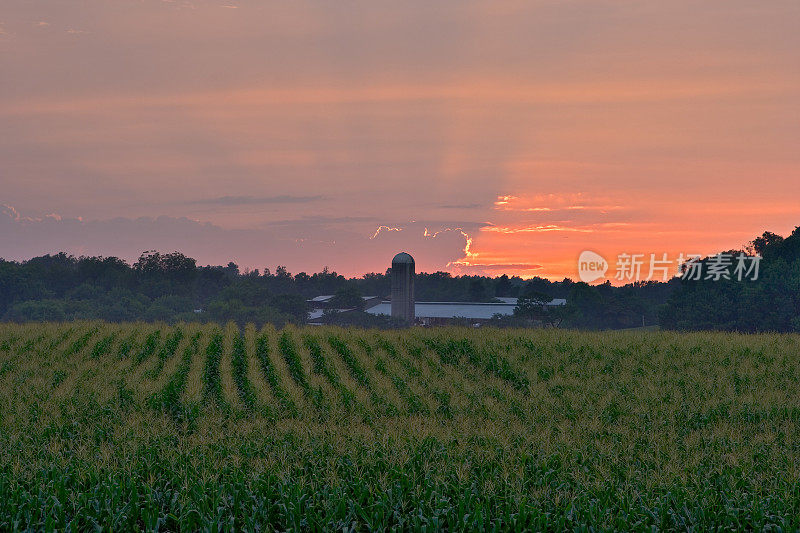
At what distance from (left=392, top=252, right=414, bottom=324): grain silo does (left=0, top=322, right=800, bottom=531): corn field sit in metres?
33.5

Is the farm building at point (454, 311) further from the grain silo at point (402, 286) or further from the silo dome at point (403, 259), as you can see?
the silo dome at point (403, 259)

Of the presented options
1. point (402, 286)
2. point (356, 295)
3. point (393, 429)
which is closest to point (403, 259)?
point (402, 286)

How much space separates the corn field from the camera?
11.0 m

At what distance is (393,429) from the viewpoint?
57.7 ft

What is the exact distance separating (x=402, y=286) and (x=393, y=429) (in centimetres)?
5141

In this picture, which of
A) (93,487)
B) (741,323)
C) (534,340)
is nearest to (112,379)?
(93,487)

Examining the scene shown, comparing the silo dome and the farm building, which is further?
the farm building

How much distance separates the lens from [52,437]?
16.9 meters

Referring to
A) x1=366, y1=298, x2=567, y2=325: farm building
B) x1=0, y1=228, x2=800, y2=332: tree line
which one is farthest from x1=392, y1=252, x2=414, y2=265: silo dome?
x1=366, y1=298, x2=567, y2=325: farm building

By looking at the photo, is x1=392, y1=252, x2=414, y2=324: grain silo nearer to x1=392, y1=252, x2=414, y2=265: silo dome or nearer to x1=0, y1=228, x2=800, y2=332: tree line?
x1=392, y1=252, x2=414, y2=265: silo dome

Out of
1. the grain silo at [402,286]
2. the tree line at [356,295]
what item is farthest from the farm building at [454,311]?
the grain silo at [402,286]

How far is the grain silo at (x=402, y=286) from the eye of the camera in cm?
6862

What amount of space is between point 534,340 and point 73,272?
334 ft

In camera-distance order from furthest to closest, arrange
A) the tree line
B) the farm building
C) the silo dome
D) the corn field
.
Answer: the farm building, the silo dome, the tree line, the corn field
